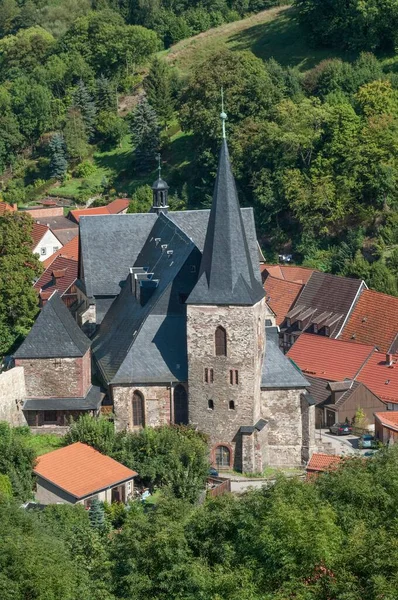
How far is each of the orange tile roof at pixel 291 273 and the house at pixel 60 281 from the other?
938 cm

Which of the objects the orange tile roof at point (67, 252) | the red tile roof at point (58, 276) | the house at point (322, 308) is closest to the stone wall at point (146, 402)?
the red tile roof at point (58, 276)

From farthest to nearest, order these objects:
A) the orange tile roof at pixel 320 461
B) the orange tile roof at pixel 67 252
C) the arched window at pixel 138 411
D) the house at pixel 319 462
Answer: the orange tile roof at pixel 67 252, the arched window at pixel 138 411, the orange tile roof at pixel 320 461, the house at pixel 319 462

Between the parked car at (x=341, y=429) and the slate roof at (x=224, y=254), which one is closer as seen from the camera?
the slate roof at (x=224, y=254)

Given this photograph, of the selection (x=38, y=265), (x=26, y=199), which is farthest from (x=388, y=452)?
(x=26, y=199)

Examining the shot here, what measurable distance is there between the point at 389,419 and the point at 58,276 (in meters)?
20.2

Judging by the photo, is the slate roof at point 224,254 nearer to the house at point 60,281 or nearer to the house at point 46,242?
the house at point 60,281

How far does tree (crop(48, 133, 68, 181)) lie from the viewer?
90000 millimetres

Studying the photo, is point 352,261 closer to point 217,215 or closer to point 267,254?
point 267,254

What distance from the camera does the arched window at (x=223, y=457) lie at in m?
46.5

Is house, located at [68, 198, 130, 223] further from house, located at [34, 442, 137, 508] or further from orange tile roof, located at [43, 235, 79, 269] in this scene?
house, located at [34, 442, 137, 508]

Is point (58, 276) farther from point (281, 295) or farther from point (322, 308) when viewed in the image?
point (322, 308)

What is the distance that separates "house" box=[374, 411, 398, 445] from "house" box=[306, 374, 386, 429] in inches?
49.4

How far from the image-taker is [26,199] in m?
88.5

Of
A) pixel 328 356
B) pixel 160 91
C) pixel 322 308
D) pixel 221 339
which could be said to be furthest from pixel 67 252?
pixel 221 339
